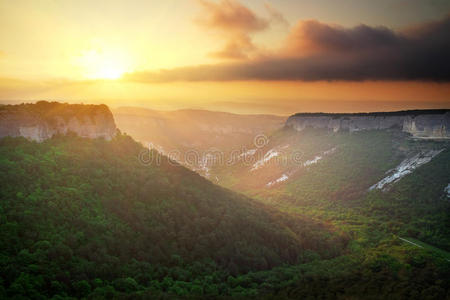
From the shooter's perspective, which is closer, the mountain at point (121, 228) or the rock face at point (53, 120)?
the mountain at point (121, 228)

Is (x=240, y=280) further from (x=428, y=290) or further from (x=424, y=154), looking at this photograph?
(x=424, y=154)

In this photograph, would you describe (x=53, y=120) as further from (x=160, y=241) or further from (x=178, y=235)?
(x=178, y=235)

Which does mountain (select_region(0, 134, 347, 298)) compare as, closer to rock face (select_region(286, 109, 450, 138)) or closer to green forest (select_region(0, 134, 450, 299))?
green forest (select_region(0, 134, 450, 299))

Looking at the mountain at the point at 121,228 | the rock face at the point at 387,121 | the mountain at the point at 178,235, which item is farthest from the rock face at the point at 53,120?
the rock face at the point at 387,121

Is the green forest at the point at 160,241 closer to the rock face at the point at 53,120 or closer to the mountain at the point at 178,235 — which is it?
the mountain at the point at 178,235

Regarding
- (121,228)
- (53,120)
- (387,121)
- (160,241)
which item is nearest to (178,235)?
(160,241)

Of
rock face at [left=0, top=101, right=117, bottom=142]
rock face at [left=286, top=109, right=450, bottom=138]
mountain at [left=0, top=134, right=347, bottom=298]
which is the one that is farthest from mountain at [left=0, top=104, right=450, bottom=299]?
rock face at [left=286, top=109, right=450, bottom=138]
